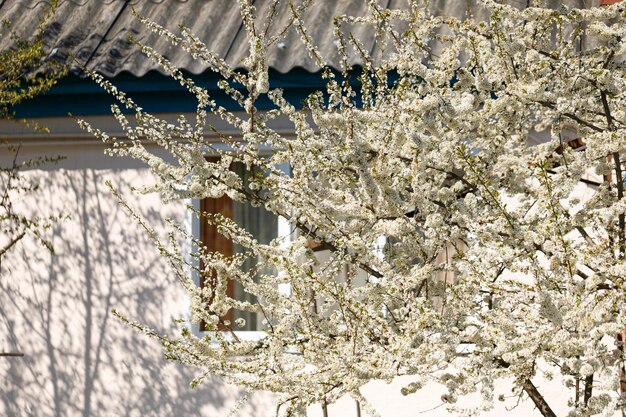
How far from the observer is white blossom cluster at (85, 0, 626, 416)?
423cm

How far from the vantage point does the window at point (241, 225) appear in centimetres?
816

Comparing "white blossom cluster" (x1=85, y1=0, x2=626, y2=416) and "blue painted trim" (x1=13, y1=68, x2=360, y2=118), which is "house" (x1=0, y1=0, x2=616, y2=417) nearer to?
"blue painted trim" (x1=13, y1=68, x2=360, y2=118)

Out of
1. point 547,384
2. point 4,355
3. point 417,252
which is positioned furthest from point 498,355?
point 4,355

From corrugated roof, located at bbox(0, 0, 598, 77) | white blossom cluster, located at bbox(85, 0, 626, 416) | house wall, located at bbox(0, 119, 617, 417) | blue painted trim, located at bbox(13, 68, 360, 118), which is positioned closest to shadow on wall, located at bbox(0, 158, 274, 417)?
house wall, located at bbox(0, 119, 617, 417)

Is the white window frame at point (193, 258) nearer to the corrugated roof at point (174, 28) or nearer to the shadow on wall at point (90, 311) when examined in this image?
the shadow on wall at point (90, 311)

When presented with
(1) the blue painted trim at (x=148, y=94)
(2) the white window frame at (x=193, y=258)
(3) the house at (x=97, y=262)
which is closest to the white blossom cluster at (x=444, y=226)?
(1) the blue painted trim at (x=148, y=94)

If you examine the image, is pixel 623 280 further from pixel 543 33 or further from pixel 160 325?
pixel 160 325

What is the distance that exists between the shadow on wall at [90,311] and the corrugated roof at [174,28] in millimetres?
815

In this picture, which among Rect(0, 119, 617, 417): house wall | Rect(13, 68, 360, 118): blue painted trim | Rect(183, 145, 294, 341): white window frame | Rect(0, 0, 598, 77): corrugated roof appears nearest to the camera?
Rect(13, 68, 360, 118): blue painted trim

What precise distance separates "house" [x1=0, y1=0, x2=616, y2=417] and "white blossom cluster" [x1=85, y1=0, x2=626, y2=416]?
2.99 meters

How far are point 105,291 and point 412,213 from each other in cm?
377

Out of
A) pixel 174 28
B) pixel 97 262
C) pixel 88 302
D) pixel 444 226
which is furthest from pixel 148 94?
pixel 444 226

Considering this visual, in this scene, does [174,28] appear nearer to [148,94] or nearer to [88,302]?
[148,94]

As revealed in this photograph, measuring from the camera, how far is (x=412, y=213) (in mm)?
4926
